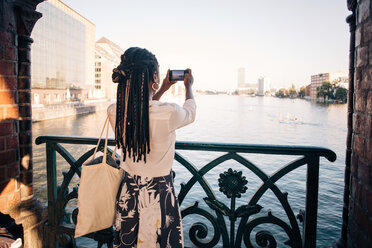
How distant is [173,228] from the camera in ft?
6.14

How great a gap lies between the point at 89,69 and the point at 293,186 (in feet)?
290

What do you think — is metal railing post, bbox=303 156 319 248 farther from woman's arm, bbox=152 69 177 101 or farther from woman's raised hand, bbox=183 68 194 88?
woman's arm, bbox=152 69 177 101

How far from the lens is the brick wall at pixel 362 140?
4.99 feet

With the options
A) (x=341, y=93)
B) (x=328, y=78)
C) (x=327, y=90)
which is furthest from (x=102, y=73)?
(x=328, y=78)

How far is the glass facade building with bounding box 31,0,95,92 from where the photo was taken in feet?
215

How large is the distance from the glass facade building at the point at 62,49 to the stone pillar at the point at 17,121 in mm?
65303

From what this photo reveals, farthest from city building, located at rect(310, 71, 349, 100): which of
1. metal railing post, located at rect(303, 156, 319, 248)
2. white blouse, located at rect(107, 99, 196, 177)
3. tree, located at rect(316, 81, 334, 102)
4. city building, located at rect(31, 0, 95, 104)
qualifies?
white blouse, located at rect(107, 99, 196, 177)

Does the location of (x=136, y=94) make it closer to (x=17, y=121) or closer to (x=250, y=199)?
(x=250, y=199)

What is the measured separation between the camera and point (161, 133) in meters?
1.76

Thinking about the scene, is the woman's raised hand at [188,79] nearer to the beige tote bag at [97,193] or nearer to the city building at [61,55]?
the beige tote bag at [97,193]

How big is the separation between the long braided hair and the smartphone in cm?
17

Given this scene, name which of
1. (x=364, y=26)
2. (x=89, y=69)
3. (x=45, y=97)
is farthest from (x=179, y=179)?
(x=89, y=69)

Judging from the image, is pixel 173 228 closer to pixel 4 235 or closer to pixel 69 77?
pixel 4 235

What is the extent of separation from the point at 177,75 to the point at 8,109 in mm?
1499
